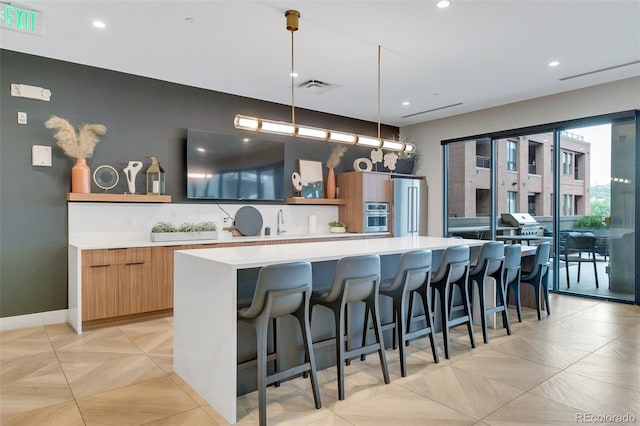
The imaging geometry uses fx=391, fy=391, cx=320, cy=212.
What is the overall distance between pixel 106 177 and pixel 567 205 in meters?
6.51

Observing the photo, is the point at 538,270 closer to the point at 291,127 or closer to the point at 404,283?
the point at 404,283

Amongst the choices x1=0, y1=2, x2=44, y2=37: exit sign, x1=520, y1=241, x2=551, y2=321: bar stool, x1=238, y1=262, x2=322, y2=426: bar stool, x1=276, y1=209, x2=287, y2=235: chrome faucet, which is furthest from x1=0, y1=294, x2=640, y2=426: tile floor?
x1=0, y1=2, x2=44, y2=37: exit sign

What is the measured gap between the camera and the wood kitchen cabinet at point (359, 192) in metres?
6.74

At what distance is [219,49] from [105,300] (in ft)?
9.66

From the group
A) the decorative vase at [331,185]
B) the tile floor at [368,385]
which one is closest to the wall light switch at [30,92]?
the tile floor at [368,385]

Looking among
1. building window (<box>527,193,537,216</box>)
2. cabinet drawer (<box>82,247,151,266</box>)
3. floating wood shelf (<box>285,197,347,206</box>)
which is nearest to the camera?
cabinet drawer (<box>82,247,151,266</box>)

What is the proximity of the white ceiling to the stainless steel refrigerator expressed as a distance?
201 centimetres

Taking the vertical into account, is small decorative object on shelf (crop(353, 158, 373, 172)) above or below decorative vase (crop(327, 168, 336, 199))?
above

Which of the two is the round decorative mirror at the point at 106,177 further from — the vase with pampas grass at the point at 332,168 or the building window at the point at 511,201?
the building window at the point at 511,201

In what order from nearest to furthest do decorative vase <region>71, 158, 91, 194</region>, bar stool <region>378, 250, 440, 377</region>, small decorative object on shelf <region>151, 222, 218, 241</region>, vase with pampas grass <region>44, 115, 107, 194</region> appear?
1. bar stool <region>378, 250, 440, 377</region>
2. vase with pampas grass <region>44, 115, 107, 194</region>
3. decorative vase <region>71, 158, 91, 194</region>
4. small decorative object on shelf <region>151, 222, 218, 241</region>

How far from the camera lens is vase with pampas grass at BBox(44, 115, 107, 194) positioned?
4.28 meters

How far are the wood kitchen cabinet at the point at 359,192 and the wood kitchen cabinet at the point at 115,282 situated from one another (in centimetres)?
350

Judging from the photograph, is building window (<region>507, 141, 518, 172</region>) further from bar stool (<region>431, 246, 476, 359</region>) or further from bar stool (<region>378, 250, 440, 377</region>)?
bar stool (<region>378, 250, 440, 377</region>)

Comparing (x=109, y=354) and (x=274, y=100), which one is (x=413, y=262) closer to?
(x=109, y=354)
